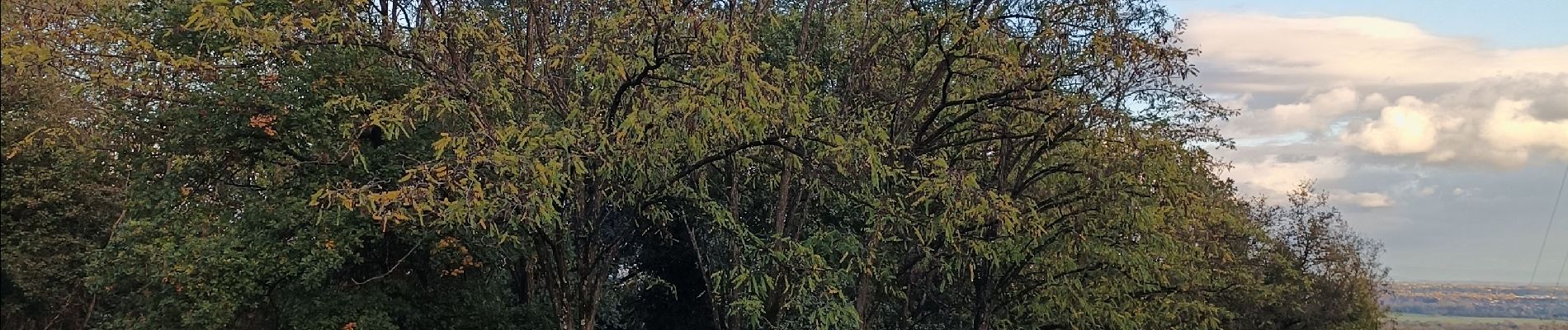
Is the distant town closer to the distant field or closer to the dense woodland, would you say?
the distant field

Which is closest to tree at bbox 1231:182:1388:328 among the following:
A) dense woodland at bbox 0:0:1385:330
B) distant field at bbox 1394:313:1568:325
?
dense woodland at bbox 0:0:1385:330

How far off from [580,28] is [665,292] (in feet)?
26.0

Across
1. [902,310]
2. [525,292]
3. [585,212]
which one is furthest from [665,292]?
[585,212]

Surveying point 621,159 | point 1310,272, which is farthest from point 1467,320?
point 621,159

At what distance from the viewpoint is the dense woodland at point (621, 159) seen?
1372cm

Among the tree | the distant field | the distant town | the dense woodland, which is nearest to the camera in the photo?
the dense woodland

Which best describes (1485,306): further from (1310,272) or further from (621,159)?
(621,159)

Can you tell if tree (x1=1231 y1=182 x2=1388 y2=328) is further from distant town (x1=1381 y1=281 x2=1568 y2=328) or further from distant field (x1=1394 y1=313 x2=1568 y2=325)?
distant field (x1=1394 y1=313 x2=1568 y2=325)

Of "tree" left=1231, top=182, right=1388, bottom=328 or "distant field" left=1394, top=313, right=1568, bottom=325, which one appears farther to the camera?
"distant field" left=1394, top=313, right=1568, bottom=325

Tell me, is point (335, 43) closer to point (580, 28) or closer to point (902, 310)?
point (580, 28)

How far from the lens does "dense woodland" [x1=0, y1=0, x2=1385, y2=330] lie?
1372 cm

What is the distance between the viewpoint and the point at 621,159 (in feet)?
44.5

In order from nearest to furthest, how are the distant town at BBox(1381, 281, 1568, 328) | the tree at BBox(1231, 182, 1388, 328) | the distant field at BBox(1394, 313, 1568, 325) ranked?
the tree at BBox(1231, 182, 1388, 328) < the distant town at BBox(1381, 281, 1568, 328) < the distant field at BBox(1394, 313, 1568, 325)

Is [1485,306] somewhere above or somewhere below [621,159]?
above
